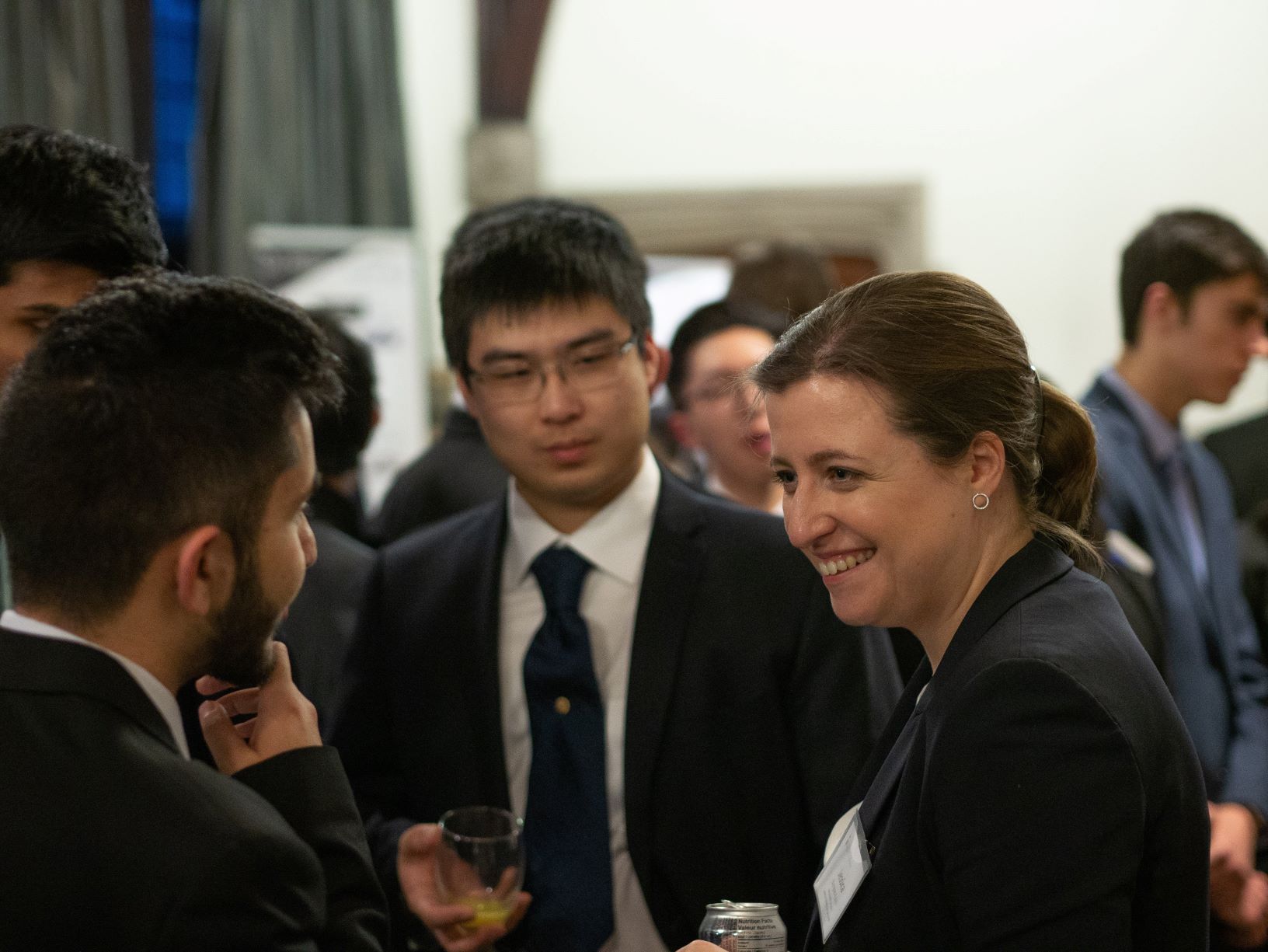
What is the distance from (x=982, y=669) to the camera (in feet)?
4.42

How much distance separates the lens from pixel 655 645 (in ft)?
6.41

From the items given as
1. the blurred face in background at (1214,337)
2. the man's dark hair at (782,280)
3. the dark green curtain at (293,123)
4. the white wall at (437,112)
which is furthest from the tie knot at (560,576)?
the white wall at (437,112)

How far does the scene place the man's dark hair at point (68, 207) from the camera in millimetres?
1669

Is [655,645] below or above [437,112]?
below

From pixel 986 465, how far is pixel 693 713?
0.60 metres

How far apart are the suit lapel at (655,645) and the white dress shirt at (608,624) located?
2 centimetres

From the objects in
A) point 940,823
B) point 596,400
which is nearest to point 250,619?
point 940,823

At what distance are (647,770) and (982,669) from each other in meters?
0.67

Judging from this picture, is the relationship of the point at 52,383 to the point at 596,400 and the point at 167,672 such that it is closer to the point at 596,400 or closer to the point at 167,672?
the point at 167,672

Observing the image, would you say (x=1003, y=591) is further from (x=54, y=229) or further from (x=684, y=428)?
(x=684, y=428)

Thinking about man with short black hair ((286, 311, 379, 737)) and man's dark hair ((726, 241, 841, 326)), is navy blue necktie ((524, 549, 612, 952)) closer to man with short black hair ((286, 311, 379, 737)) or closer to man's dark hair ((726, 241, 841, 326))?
man with short black hair ((286, 311, 379, 737))

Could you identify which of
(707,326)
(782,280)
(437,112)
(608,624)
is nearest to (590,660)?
(608,624)

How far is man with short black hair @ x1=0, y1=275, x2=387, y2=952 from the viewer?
1.13m

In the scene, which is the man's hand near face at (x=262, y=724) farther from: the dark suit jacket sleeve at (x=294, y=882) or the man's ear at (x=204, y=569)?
the man's ear at (x=204, y=569)
